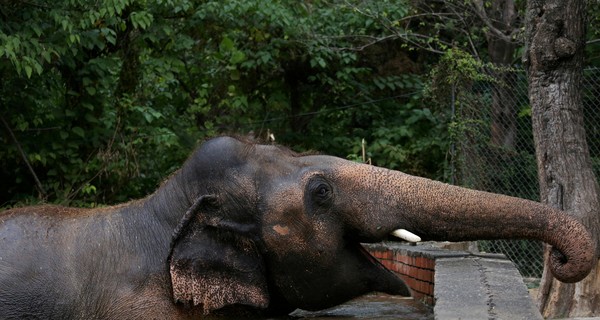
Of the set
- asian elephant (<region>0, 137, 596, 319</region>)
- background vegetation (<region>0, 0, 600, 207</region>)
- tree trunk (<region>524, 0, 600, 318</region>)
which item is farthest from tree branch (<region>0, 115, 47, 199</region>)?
asian elephant (<region>0, 137, 596, 319</region>)

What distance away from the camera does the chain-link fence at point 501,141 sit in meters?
11.5

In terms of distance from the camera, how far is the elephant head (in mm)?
4797

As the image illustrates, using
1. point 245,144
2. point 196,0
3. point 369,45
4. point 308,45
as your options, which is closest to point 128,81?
point 196,0

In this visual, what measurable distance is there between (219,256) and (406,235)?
956mm

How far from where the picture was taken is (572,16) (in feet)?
28.5

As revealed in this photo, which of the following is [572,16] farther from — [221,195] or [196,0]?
[196,0]

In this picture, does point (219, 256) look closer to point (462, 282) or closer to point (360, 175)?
point (360, 175)

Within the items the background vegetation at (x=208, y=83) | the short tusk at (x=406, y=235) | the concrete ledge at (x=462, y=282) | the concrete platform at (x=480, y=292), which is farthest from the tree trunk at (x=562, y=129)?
the short tusk at (x=406, y=235)

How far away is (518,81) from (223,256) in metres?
7.81

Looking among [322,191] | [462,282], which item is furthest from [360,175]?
[462,282]

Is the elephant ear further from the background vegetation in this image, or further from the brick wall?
the background vegetation

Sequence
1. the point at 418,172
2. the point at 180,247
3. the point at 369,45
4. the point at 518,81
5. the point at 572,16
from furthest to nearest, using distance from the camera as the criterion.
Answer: the point at 369,45, the point at 418,172, the point at 518,81, the point at 572,16, the point at 180,247

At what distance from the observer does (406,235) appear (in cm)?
468

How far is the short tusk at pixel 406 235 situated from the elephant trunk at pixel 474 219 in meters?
0.03
